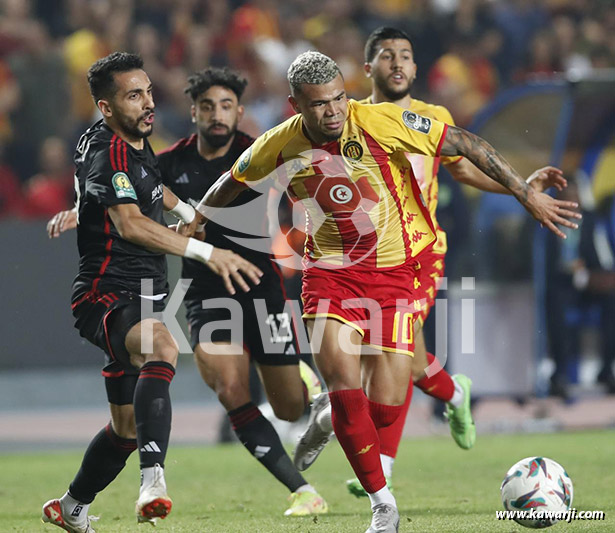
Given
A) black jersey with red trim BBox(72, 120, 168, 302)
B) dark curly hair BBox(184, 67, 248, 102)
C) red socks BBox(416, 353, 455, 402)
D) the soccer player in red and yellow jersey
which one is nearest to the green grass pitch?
red socks BBox(416, 353, 455, 402)

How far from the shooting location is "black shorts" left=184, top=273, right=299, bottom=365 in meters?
6.78

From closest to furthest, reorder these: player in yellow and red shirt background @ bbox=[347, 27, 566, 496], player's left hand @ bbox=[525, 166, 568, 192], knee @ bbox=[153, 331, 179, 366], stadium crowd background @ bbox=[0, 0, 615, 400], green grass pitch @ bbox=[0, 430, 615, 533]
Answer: knee @ bbox=[153, 331, 179, 366] → green grass pitch @ bbox=[0, 430, 615, 533] → player's left hand @ bbox=[525, 166, 568, 192] → player in yellow and red shirt background @ bbox=[347, 27, 566, 496] → stadium crowd background @ bbox=[0, 0, 615, 400]

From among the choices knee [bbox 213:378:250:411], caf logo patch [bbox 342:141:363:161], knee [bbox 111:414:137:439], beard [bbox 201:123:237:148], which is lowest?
knee [bbox 213:378:250:411]

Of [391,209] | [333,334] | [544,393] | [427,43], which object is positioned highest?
[427,43]

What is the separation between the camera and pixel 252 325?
22.2 feet

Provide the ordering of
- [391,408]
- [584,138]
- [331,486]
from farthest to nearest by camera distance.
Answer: [584,138], [331,486], [391,408]

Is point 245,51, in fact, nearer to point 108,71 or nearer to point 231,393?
point 231,393

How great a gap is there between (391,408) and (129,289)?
Answer: 1477mm

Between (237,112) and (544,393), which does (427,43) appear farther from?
(237,112)

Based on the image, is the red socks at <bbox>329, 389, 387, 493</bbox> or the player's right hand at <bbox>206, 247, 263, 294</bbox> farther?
the red socks at <bbox>329, 389, 387, 493</bbox>

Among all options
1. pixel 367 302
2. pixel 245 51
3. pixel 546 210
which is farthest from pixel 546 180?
pixel 245 51

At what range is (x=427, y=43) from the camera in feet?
47.5

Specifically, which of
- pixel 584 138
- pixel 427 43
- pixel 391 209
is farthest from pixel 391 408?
pixel 427 43

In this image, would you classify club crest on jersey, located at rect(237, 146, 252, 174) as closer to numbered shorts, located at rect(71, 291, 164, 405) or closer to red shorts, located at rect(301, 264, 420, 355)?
red shorts, located at rect(301, 264, 420, 355)
